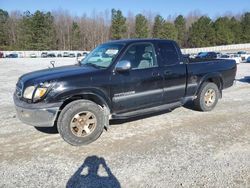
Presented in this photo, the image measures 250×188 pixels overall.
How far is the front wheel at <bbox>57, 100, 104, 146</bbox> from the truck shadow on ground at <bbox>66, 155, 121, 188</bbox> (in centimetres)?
73

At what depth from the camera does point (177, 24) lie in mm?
84750

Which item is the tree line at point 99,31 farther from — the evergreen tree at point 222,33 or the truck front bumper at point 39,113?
the truck front bumper at point 39,113

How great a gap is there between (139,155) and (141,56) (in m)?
2.17

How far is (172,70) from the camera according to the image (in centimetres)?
601

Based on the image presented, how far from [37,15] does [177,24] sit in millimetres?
41265

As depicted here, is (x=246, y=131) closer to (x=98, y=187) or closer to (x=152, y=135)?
(x=152, y=135)

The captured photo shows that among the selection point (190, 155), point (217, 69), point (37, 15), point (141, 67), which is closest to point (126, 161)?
point (190, 155)

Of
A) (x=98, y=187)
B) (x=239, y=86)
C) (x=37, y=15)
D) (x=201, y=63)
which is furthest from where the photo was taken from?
(x=37, y=15)

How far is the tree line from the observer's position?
235ft

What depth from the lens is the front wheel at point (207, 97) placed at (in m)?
6.87

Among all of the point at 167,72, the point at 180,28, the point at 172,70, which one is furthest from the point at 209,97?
the point at 180,28

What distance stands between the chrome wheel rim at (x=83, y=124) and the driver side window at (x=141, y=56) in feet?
4.32

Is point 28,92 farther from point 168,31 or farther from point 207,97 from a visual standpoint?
point 168,31

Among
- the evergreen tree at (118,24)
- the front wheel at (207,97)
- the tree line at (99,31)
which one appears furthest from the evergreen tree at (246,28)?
the front wheel at (207,97)
